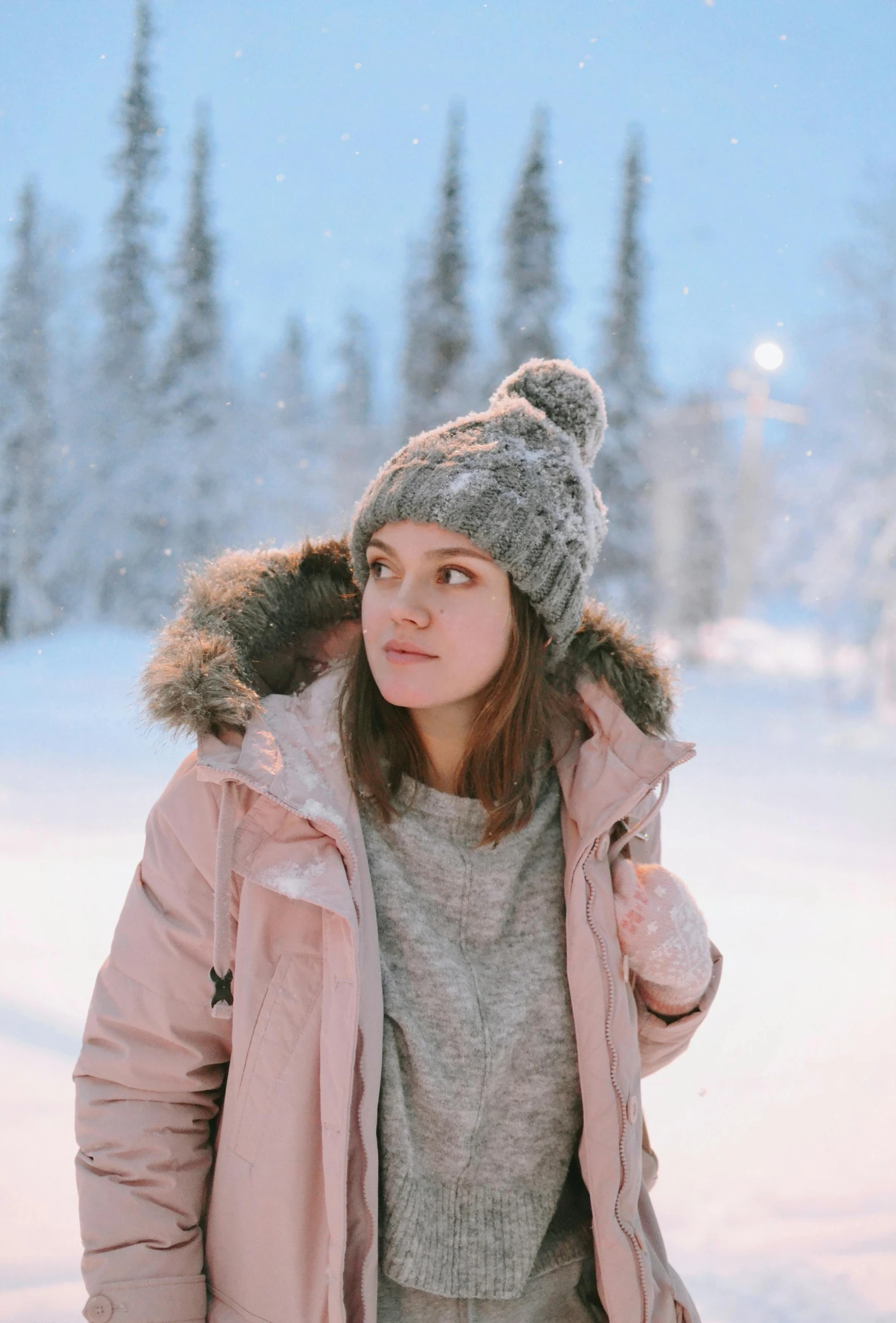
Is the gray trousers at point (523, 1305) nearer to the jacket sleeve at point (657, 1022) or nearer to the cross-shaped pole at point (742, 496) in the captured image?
the jacket sleeve at point (657, 1022)

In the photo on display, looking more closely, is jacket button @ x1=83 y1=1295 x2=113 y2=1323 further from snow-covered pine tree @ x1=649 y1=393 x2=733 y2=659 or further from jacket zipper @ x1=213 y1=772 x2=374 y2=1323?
snow-covered pine tree @ x1=649 y1=393 x2=733 y2=659

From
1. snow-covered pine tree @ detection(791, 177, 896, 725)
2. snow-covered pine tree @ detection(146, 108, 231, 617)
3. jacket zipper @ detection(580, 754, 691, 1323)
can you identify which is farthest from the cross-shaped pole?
jacket zipper @ detection(580, 754, 691, 1323)

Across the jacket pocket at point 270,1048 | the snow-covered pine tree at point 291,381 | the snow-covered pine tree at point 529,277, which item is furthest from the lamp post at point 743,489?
the jacket pocket at point 270,1048

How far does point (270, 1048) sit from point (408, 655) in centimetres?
63

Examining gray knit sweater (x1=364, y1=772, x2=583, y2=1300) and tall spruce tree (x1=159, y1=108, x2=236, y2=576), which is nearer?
gray knit sweater (x1=364, y1=772, x2=583, y2=1300)

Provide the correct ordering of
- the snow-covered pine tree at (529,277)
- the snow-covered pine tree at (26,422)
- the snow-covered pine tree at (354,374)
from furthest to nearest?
the snow-covered pine tree at (354,374)
the snow-covered pine tree at (529,277)
the snow-covered pine tree at (26,422)

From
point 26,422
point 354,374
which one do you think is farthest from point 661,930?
point 354,374

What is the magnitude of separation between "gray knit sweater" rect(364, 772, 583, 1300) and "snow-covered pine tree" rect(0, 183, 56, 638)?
1120cm

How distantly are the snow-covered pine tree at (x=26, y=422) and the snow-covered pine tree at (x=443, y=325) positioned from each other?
5.62 meters

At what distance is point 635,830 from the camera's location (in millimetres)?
1635

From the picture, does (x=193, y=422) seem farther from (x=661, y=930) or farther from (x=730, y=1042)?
(x=661, y=930)

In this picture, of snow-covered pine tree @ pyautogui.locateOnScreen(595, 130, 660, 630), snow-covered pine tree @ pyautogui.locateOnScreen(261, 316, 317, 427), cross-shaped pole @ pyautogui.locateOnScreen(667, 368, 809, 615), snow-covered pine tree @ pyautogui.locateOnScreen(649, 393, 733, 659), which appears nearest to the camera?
snow-covered pine tree @ pyautogui.locateOnScreen(595, 130, 660, 630)

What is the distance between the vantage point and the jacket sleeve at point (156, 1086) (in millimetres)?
1297

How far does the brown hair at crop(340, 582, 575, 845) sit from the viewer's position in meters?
1.62
